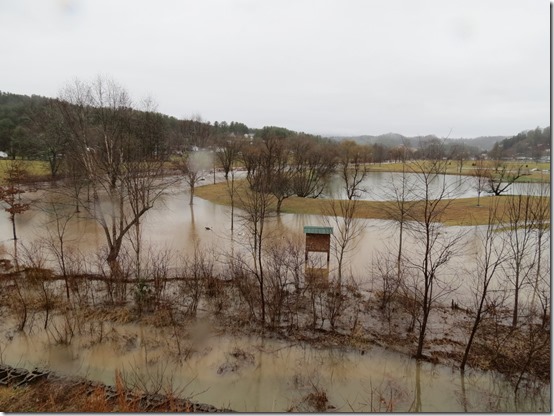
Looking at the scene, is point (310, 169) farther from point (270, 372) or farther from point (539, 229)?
point (270, 372)

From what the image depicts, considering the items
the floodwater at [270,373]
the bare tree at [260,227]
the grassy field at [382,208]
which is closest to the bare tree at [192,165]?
the grassy field at [382,208]

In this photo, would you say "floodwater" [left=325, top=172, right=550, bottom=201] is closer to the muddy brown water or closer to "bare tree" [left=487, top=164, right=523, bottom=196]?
"bare tree" [left=487, top=164, right=523, bottom=196]

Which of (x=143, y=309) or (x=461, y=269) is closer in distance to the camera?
(x=143, y=309)

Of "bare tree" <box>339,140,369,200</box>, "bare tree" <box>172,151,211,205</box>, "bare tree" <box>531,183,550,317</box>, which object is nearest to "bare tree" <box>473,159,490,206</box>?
"bare tree" <box>339,140,369,200</box>

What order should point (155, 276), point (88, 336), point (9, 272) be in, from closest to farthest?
point (88, 336), point (155, 276), point (9, 272)

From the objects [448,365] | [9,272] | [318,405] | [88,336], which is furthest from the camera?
[9,272]

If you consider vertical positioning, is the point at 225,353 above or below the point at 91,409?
below

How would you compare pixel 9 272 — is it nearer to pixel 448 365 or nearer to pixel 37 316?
pixel 37 316

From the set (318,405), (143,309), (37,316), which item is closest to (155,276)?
(143,309)
